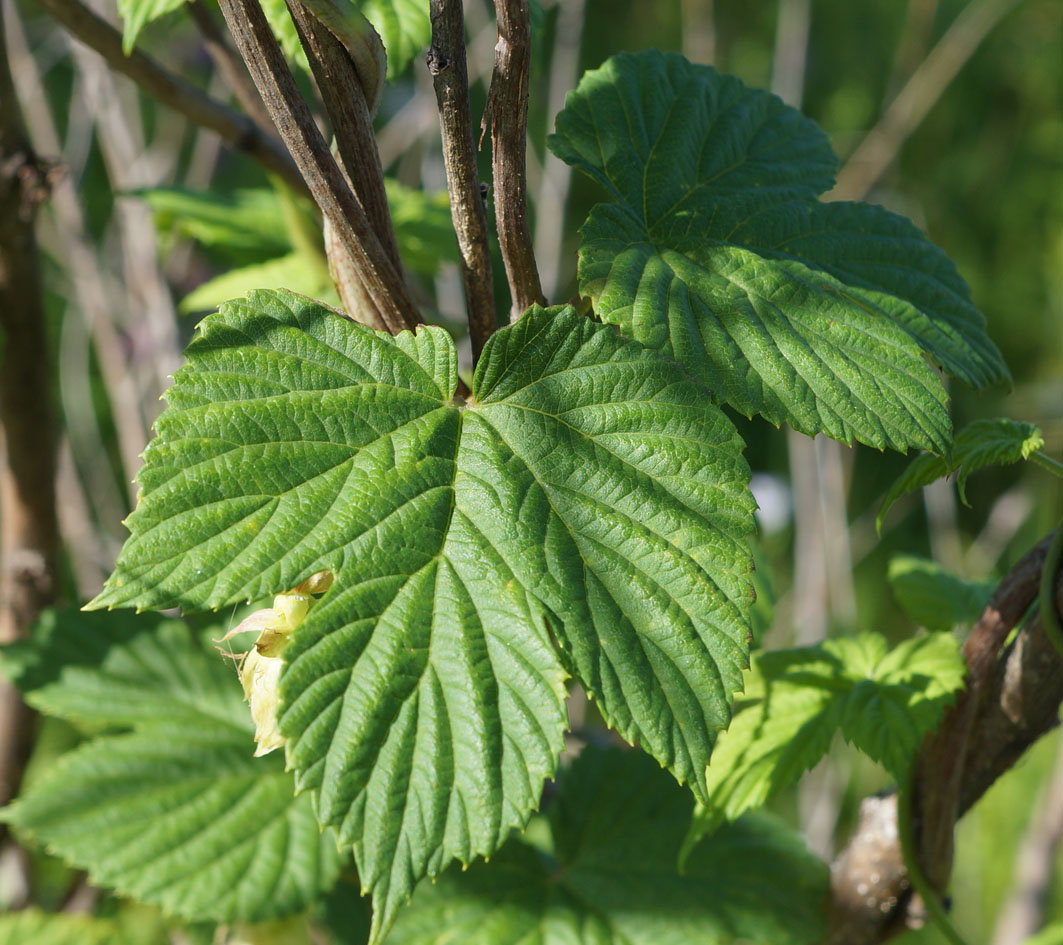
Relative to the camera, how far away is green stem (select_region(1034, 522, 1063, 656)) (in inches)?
22.3

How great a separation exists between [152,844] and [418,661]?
53cm

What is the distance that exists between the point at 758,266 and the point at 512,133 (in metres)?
0.17

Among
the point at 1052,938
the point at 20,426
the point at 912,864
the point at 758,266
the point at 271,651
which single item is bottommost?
the point at 1052,938

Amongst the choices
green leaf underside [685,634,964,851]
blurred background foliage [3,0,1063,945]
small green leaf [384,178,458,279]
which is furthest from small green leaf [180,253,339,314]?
green leaf underside [685,634,964,851]

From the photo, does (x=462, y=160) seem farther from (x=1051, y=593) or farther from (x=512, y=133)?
(x=1051, y=593)

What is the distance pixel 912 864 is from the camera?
0.71 metres

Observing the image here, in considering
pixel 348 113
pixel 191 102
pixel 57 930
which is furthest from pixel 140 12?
pixel 57 930

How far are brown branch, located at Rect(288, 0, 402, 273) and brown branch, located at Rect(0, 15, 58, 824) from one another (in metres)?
0.52

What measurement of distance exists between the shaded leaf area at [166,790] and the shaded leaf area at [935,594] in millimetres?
556


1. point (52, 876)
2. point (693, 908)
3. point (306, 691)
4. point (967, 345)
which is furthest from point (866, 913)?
point (52, 876)

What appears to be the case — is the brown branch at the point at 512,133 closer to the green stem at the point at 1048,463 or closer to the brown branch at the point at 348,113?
the brown branch at the point at 348,113

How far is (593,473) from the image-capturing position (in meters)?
0.48

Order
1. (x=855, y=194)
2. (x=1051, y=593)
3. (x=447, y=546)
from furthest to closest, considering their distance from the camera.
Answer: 1. (x=855, y=194)
2. (x=1051, y=593)
3. (x=447, y=546)

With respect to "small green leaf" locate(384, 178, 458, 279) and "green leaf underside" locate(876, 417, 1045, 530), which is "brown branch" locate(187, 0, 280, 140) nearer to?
"small green leaf" locate(384, 178, 458, 279)
